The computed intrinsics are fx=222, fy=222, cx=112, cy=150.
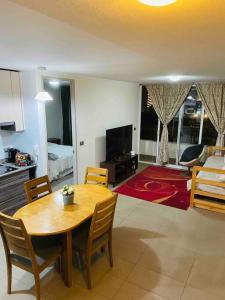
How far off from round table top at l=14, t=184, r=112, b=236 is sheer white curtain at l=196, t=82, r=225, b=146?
14.2 feet

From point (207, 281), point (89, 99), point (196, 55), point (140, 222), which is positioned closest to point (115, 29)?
point (196, 55)

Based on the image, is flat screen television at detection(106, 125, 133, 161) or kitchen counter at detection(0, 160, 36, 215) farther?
flat screen television at detection(106, 125, 133, 161)

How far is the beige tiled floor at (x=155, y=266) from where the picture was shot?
2.39m

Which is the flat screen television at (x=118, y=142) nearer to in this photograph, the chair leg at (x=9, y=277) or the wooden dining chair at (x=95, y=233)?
the wooden dining chair at (x=95, y=233)

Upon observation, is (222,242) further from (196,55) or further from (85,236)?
(196,55)

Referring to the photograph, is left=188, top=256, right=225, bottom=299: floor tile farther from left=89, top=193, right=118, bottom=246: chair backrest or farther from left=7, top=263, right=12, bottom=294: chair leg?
left=7, top=263, right=12, bottom=294: chair leg

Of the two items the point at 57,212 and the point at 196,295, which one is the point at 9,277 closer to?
the point at 57,212

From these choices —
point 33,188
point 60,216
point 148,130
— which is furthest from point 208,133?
point 60,216

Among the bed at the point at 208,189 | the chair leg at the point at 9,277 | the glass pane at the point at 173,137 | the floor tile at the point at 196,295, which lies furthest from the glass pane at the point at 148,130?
the chair leg at the point at 9,277

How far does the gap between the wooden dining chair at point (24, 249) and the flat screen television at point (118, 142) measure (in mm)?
3211

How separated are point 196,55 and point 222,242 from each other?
2624 mm

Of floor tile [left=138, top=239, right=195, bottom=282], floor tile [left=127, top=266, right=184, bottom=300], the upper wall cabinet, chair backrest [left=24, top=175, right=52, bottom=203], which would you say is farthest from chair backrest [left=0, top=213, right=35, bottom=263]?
the upper wall cabinet

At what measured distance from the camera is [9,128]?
12.9 ft

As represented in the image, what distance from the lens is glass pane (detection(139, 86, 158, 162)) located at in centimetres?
711
